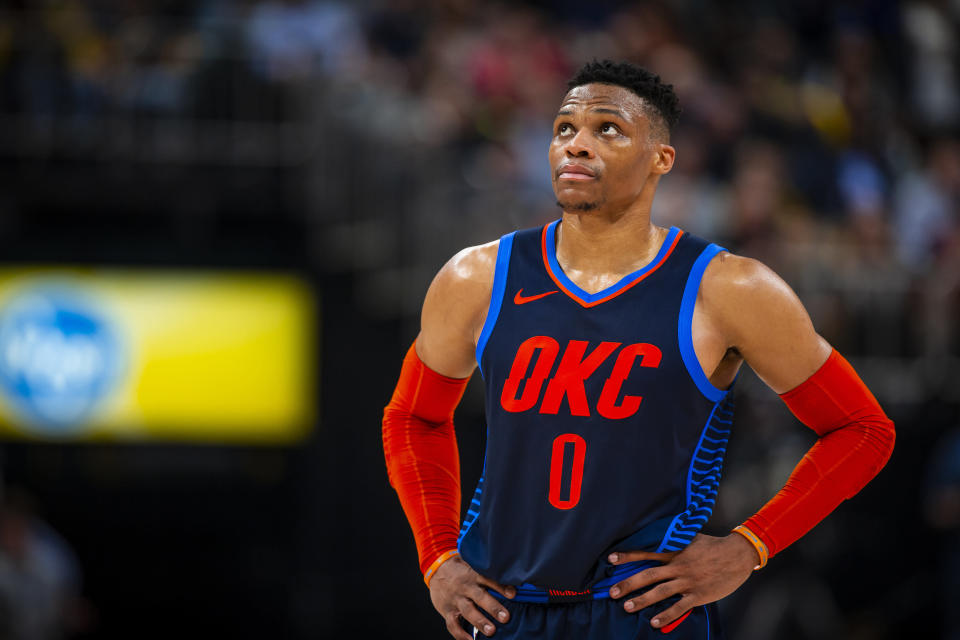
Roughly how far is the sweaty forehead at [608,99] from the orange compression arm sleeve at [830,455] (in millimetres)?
816

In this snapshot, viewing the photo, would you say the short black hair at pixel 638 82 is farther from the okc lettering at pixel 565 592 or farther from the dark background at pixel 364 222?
the dark background at pixel 364 222

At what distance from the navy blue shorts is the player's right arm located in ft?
0.23

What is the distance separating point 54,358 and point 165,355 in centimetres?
88

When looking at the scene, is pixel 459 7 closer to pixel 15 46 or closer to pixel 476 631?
pixel 15 46

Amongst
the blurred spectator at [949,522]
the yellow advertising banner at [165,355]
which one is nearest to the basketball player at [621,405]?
the blurred spectator at [949,522]

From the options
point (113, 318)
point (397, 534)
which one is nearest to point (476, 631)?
point (397, 534)

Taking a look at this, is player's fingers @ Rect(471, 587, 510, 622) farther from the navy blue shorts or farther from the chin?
the chin

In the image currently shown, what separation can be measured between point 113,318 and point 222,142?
171cm

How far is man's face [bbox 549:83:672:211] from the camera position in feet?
11.4

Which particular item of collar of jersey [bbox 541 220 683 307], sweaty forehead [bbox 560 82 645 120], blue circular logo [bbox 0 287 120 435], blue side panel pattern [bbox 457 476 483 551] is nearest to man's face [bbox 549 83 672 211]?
sweaty forehead [bbox 560 82 645 120]

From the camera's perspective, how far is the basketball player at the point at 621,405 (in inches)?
132

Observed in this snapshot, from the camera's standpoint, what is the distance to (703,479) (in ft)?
11.5

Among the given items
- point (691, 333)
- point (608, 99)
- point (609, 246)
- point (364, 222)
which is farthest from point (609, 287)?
point (364, 222)

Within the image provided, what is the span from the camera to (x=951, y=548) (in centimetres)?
879
